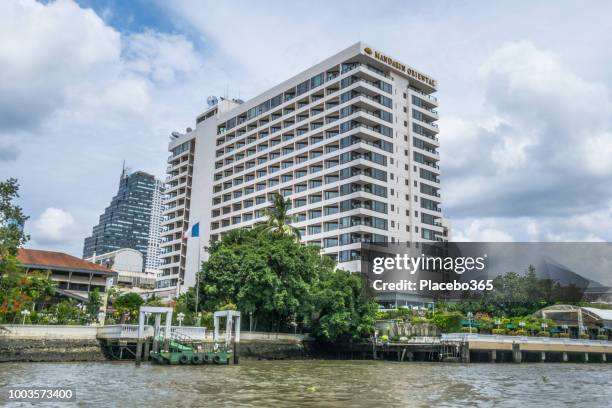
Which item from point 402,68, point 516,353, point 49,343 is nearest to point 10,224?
point 49,343

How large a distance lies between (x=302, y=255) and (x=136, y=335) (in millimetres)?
19831

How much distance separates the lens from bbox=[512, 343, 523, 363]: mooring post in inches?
2437

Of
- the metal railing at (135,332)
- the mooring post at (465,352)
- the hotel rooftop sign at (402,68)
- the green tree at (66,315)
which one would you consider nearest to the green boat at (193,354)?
the metal railing at (135,332)

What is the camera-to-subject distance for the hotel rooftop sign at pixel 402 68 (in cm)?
9700

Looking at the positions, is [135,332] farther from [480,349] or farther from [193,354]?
[480,349]

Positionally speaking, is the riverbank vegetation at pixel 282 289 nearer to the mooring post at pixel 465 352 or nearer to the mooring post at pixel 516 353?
the mooring post at pixel 465 352

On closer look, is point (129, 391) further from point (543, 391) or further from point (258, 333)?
point (258, 333)

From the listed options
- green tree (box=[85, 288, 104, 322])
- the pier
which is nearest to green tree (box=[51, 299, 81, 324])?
green tree (box=[85, 288, 104, 322])

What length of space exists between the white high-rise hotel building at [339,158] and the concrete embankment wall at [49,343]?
146 feet

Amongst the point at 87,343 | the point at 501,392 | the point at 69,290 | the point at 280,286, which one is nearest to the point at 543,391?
the point at 501,392

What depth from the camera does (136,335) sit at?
51.6 meters

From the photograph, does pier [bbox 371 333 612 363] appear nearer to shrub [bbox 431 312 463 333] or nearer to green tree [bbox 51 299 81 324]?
shrub [bbox 431 312 463 333]

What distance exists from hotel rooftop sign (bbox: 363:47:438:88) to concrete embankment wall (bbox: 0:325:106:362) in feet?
215

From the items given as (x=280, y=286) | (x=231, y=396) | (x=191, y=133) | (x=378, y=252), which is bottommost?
(x=231, y=396)
